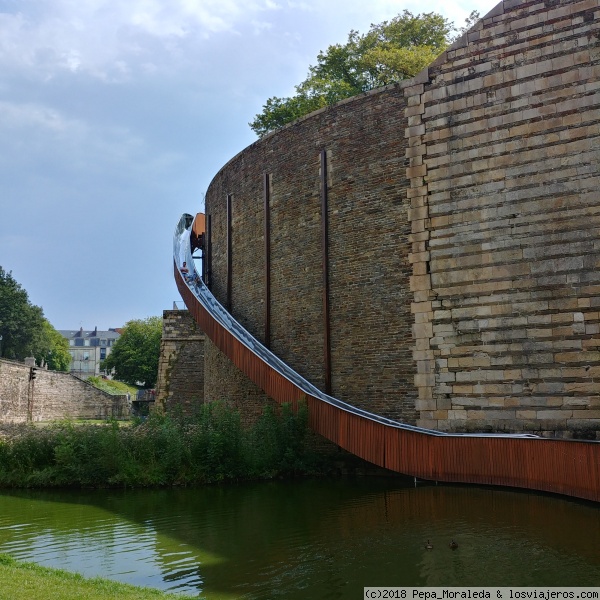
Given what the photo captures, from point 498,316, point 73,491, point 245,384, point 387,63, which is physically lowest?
point 73,491

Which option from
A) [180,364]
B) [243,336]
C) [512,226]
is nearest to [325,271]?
[243,336]

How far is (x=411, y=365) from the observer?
13.3m

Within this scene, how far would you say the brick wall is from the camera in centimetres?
1143

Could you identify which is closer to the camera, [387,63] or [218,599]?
[218,599]

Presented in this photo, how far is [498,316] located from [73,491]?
804 centimetres

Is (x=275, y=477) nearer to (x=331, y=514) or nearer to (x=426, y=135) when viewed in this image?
(x=331, y=514)

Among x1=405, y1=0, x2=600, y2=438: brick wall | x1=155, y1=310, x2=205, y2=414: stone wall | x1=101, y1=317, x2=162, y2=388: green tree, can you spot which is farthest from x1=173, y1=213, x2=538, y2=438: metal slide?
x1=101, y1=317, x2=162, y2=388: green tree

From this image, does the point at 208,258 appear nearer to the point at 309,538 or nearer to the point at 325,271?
the point at 325,271

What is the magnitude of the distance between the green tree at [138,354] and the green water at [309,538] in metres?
44.5

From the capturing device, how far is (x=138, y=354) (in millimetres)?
56625

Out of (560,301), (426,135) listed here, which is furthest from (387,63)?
(560,301)

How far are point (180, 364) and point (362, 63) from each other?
11733mm

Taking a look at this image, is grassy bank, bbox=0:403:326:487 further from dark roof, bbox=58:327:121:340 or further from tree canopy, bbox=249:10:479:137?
dark roof, bbox=58:327:121:340

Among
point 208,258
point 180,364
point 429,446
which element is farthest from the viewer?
point 180,364
